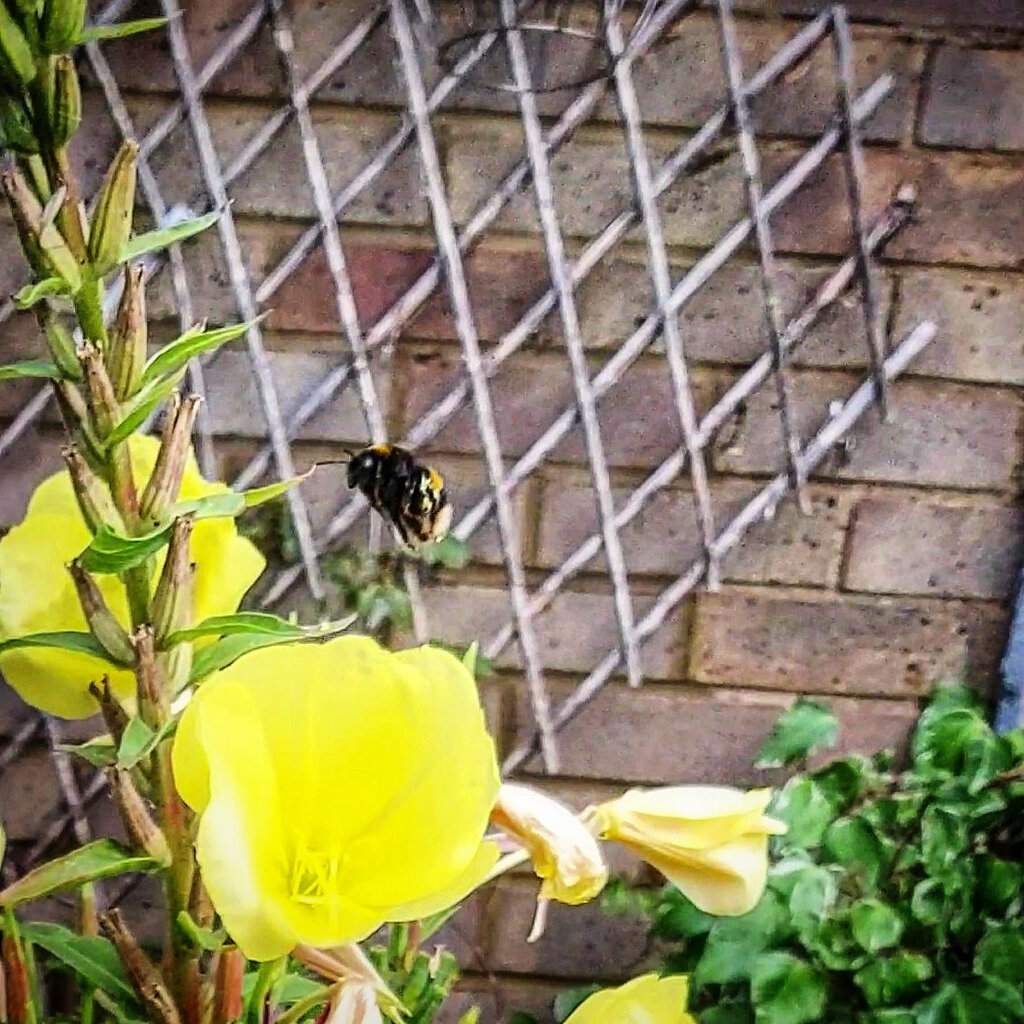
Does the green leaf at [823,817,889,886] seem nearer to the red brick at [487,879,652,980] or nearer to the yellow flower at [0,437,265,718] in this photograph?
the red brick at [487,879,652,980]

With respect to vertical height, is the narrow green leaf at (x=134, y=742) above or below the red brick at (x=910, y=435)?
above

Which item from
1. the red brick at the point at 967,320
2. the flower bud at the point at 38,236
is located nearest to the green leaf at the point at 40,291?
the flower bud at the point at 38,236

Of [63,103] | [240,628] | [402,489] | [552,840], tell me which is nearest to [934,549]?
[402,489]

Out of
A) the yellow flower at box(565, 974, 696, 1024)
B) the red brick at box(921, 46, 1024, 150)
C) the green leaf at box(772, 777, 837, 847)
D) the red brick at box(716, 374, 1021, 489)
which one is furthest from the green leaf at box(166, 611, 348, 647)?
the red brick at box(921, 46, 1024, 150)

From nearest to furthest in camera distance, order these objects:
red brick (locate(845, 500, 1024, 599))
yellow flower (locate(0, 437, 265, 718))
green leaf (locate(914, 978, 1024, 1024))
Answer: yellow flower (locate(0, 437, 265, 718)), green leaf (locate(914, 978, 1024, 1024)), red brick (locate(845, 500, 1024, 599))

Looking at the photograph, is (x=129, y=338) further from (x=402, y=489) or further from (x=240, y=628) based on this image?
(x=402, y=489)

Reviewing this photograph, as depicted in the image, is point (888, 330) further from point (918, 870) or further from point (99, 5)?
point (99, 5)

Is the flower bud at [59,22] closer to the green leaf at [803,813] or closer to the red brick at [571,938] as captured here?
the green leaf at [803,813]
